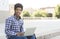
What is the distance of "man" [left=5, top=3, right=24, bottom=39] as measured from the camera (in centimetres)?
184

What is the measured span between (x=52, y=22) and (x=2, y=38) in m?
5.88

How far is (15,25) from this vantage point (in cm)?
188

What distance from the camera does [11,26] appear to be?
187 centimetres

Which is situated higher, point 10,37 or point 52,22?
point 10,37

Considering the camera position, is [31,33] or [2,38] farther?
[2,38]

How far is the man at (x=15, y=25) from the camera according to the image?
72.3 inches

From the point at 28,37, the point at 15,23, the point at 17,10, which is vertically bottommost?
the point at 28,37

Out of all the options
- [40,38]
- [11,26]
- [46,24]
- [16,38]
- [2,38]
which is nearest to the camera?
[16,38]

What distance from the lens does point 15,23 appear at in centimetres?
188

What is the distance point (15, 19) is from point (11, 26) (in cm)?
8

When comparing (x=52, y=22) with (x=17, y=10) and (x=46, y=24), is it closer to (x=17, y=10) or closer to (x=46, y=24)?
(x=46, y=24)

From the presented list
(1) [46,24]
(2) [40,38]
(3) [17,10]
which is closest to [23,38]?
(3) [17,10]

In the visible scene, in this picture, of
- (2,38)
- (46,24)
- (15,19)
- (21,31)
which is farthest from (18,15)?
(46,24)

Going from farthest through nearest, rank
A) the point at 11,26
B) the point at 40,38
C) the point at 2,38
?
the point at 40,38 → the point at 2,38 → the point at 11,26
